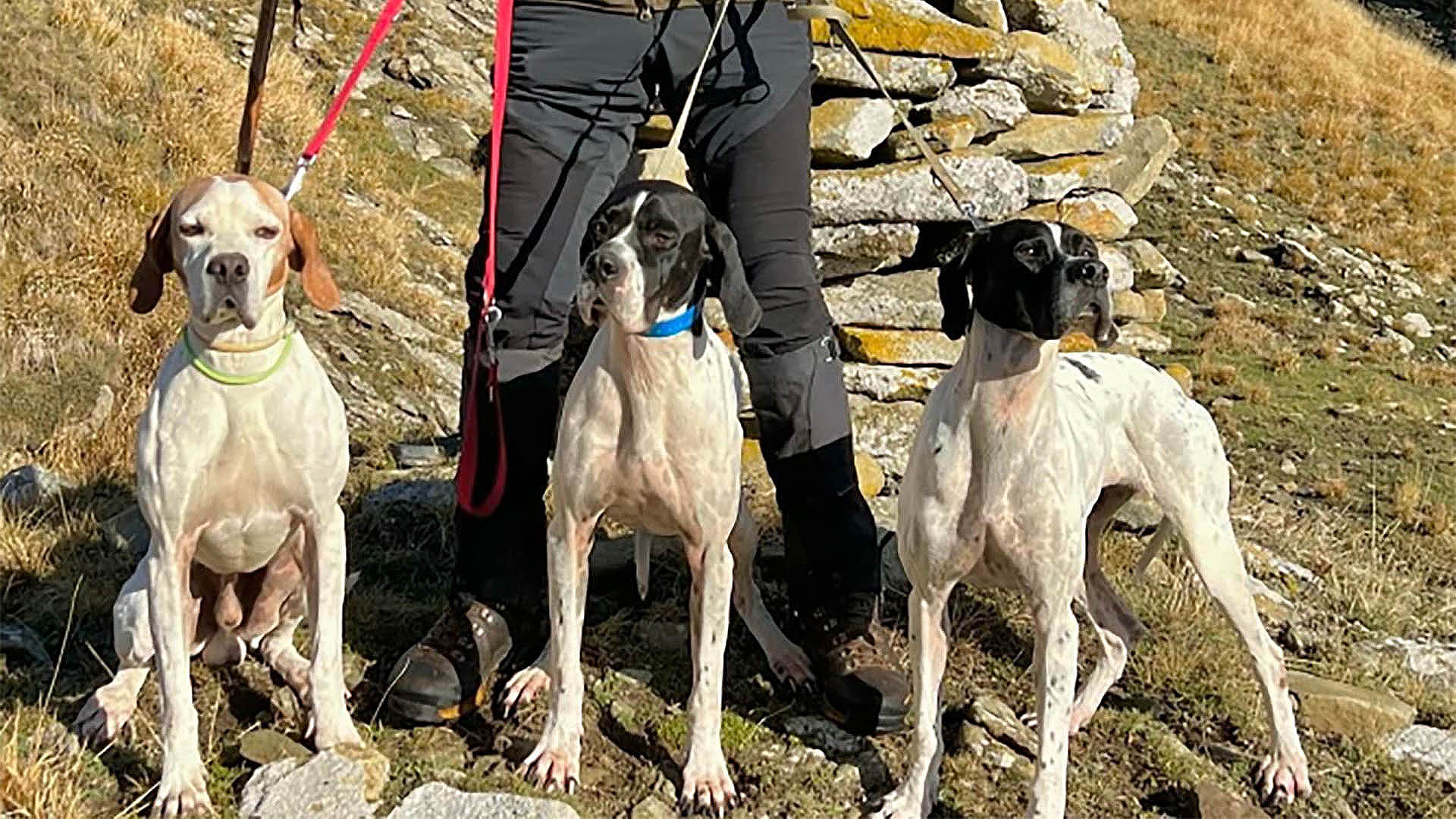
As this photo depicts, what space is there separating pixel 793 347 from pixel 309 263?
1.36 meters

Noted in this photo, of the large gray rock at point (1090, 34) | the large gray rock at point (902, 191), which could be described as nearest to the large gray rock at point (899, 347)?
the large gray rock at point (902, 191)

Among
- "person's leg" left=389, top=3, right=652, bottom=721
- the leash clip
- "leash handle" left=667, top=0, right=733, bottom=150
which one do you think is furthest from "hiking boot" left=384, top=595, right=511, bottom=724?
"leash handle" left=667, top=0, right=733, bottom=150

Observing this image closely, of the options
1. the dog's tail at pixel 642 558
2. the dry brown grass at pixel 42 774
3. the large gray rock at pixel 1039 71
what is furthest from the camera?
the large gray rock at pixel 1039 71

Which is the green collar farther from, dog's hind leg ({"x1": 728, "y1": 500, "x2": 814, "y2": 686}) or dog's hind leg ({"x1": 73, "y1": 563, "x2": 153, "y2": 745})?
dog's hind leg ({"x1": 728, "y1": 500, "x2": 814, "y2": 686})

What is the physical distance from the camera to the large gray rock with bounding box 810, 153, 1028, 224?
19.9ft

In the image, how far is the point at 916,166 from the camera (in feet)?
20.2

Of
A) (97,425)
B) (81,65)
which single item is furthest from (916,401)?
(81,65)

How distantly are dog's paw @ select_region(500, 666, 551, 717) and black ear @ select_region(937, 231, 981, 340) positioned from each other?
1440 millimetres

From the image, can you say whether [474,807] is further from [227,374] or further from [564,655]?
[227,374]

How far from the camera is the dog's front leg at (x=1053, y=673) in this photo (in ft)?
11.5

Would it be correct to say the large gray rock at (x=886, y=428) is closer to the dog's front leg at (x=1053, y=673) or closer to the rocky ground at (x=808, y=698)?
the rocky ground at (x=808, y=698)

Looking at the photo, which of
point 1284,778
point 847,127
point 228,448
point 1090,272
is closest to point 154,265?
point 228,448

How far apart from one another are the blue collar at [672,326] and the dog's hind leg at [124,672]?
1.36 metres

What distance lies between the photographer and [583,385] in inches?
144
